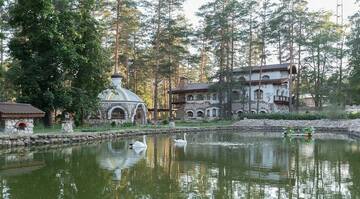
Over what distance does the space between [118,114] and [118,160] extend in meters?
24.3

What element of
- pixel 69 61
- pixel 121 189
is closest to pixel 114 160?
pixel 121 189

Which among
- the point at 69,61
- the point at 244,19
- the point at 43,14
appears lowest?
the point at 69,61

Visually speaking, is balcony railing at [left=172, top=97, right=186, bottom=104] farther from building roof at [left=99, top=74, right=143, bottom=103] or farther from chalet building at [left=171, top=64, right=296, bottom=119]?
building roof at [left=99, top=74, right=143, bottom=103]

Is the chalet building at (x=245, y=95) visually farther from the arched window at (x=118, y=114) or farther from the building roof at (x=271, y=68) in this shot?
the arched window at (x=118, y=114)

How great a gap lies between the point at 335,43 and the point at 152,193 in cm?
4487

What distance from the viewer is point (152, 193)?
8688 millimetres

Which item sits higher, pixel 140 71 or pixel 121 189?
pixel 140 71

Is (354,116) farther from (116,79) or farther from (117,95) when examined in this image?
(116,79)

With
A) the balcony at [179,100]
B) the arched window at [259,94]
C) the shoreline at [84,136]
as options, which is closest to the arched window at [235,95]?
the arched window at [259,94]

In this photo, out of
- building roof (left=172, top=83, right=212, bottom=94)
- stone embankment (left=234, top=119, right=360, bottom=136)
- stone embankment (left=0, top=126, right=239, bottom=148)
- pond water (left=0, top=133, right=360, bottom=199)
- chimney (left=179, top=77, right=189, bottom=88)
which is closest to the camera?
pond water (left=0, top=133, right=360, bottom=199)

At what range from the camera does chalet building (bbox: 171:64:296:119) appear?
48594 millimetres

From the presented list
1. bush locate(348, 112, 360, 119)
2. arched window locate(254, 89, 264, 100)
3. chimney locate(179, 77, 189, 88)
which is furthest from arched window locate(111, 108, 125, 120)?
bush locate(348, 112, 360, 119)

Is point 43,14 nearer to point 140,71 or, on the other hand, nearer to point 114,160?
point 114,160

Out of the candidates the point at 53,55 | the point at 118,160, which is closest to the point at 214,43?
the point at 53,55
